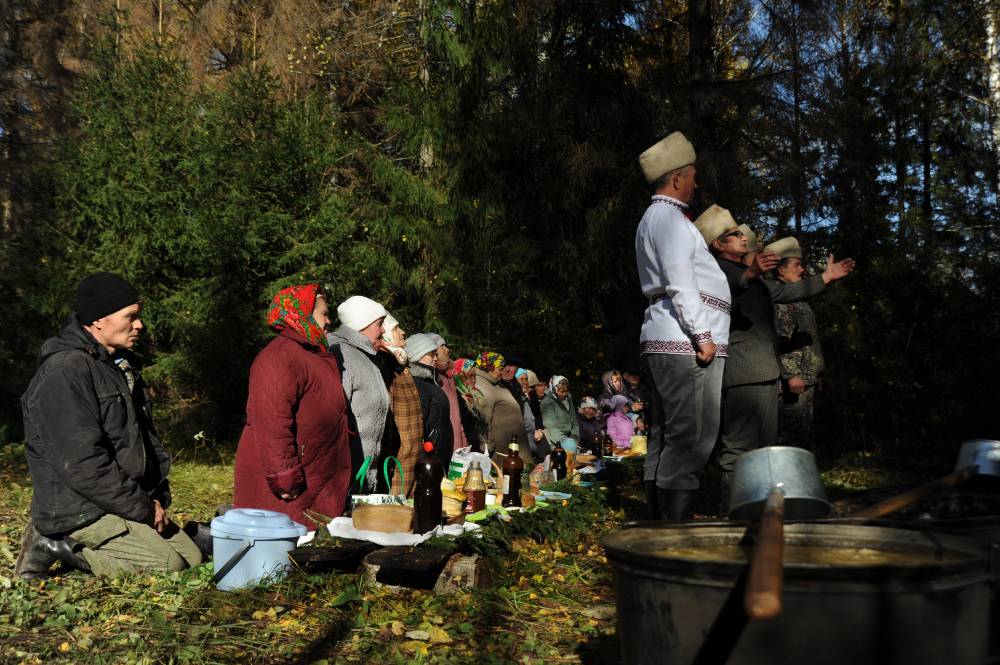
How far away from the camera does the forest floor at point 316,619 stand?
414 cm

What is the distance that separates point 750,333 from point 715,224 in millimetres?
838

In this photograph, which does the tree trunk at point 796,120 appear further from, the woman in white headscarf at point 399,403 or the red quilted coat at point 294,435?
the red quilted coat at point 294,435

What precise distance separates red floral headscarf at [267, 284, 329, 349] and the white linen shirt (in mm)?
2172

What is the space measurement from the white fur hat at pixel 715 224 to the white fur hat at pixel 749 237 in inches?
3.3

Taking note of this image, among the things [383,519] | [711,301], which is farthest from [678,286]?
[383,519]

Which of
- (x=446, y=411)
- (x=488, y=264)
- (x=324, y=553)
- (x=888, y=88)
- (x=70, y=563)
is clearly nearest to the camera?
(x=324, y=553)

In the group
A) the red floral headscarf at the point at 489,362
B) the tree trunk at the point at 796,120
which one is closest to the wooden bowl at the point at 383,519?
the red floral headscarf at the point at 489,362

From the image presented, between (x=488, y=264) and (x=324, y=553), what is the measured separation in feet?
38.5

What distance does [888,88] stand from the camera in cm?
2014

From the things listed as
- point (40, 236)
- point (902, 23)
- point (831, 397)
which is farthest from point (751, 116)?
point (40, 236)

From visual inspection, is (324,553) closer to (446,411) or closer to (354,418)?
(354,418)

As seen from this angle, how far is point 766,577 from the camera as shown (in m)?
1.87

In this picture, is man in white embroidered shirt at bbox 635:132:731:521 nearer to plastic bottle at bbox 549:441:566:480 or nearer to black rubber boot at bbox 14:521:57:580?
black rubber boot at bbox 14:521:57:580

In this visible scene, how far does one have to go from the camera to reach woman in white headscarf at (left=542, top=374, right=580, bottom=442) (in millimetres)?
12234
